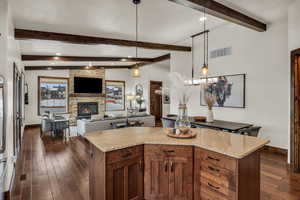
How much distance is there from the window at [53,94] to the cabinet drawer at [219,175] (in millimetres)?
8634

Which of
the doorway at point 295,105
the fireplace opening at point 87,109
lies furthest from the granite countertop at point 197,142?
the fireplace opening at point 87,109

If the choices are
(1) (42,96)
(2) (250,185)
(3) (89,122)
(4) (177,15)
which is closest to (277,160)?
(2) (250,185)

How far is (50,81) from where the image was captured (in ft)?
28.8

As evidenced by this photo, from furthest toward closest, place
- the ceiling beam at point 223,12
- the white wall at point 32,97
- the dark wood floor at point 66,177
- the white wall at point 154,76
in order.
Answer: the white wall at point 154,76 → the white wall at point 32,97 → the ceiling beam at point 223,12 → the dark wood floor at point 66,177

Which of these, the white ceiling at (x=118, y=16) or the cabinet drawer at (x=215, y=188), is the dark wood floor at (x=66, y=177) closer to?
the cabinet drawer at (x=215, y=188)

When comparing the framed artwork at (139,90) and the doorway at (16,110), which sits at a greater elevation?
the framed artwork at (139,90)

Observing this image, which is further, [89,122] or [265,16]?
[89,122]

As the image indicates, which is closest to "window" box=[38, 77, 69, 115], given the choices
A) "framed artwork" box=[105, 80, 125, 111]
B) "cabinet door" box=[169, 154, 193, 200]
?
"framed artwork" box=[105, 80, 125, 111]

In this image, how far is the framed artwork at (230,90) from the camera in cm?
477

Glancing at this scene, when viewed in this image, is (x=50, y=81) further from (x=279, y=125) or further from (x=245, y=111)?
(x=279, y=125)

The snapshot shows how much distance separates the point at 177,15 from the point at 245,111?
10.0 feet

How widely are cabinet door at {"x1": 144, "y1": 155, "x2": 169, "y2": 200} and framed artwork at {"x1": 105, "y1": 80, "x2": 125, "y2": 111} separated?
8.64m

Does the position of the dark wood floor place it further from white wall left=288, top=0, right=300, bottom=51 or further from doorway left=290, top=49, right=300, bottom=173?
white wall left=288, top=0, right=300, bottom=51

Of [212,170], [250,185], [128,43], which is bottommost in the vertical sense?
[250,185]
